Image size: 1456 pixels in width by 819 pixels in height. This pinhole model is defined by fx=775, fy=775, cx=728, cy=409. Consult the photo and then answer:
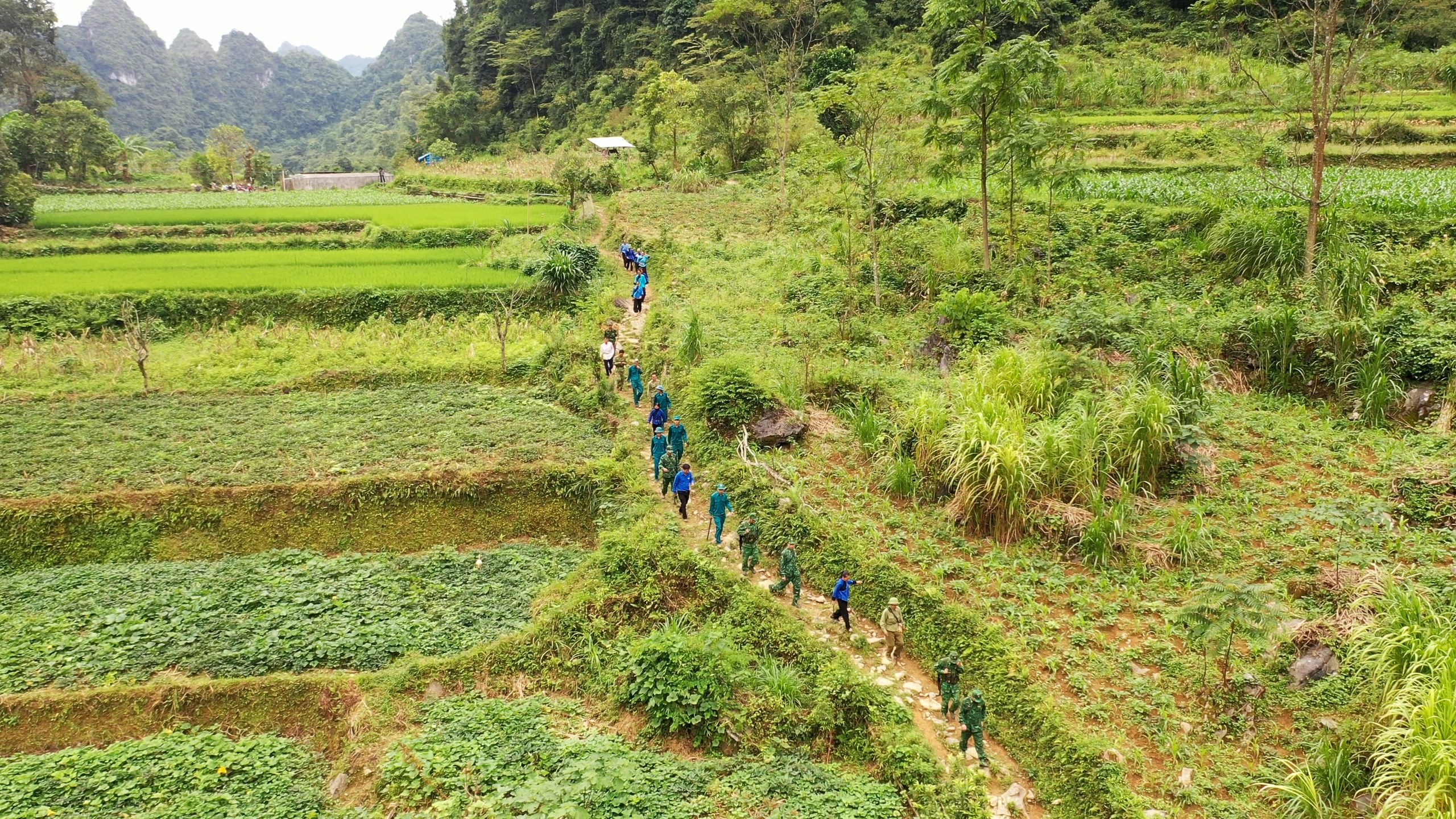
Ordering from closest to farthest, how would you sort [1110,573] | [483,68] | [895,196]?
[1110,573], [895,196], [483,68]

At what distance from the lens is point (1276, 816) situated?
5602 millimetres

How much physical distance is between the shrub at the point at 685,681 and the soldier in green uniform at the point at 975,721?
7.40 feet

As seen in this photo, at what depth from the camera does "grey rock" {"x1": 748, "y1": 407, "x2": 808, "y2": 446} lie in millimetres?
11586

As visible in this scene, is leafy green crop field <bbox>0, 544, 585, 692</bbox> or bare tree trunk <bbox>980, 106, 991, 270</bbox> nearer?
leafy green crop field <bbox>0, 544, 585, 692</bbox>

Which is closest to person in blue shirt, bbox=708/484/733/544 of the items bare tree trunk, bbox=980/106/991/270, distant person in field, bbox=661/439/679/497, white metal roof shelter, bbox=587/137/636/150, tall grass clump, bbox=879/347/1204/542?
Result: distant person in field, bbox=661/439/679/497

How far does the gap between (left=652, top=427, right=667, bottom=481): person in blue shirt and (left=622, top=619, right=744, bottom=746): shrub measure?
339cm

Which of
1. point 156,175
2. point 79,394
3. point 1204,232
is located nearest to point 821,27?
point 1204,232

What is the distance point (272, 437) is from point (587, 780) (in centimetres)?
932

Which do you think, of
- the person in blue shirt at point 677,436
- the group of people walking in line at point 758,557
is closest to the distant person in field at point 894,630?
the group of people walking in line at point 758,557

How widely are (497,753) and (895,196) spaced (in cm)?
1650

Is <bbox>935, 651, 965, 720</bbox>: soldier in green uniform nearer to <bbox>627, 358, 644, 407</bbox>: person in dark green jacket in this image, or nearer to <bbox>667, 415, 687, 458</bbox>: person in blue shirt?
<bbox>667, 415, 687, 458</bbox>: person in blue shirt

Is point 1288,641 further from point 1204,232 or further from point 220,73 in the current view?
point 220,73

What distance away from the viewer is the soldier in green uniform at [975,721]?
6504 mm

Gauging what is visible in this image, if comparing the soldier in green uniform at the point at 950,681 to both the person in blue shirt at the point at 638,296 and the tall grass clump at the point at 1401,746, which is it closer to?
the tall grass clump at the point at 1401,746
